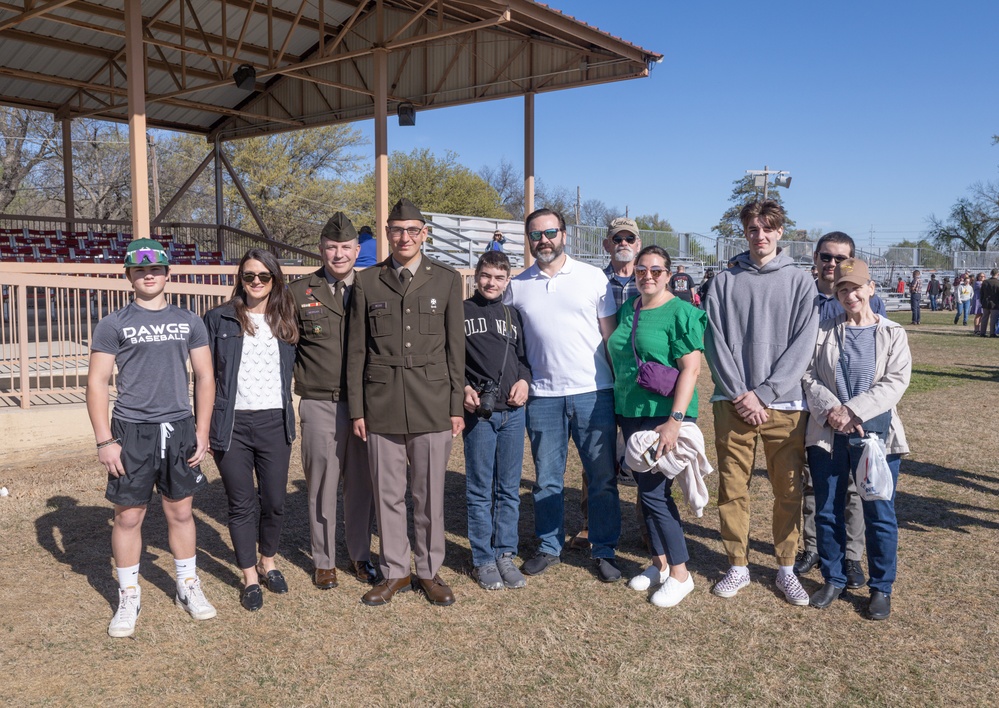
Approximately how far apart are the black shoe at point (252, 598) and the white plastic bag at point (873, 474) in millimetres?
3115

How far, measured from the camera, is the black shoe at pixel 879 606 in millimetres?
3973

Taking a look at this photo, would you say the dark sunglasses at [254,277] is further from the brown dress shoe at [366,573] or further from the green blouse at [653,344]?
the green blouse at [653,344]

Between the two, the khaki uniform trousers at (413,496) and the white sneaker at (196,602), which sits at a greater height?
the khaki uniform trousers at (413,496)

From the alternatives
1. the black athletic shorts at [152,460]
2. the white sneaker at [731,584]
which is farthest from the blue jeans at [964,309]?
the black athletic shorts at [152,460]

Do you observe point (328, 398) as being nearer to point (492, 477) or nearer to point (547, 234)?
point (492, 477)

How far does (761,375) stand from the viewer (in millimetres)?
4098

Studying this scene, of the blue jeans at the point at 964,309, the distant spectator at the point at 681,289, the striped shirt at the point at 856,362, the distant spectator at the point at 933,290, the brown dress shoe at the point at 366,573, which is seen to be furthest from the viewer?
the distant spectator at the point at 933,290

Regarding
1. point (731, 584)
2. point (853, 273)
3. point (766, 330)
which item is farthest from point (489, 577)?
point (853, 273)

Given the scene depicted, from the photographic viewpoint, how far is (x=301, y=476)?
6.82 metres

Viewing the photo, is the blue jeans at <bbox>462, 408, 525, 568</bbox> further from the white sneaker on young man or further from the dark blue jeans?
the white sneaker on young man

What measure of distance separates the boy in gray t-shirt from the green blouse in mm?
2125

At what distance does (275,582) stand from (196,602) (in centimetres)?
44

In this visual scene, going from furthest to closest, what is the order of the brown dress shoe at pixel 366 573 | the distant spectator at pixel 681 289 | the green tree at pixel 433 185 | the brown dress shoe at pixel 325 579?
the green tree at pixel 433 185
the distant spectator at pixel 681 289
the brown dress shoe at pixel 366 573
the brown dress shoe at pixel 325 579

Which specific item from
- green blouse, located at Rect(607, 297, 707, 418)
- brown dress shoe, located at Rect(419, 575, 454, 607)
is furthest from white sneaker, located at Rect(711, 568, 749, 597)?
brown dress shoe, located at Rect(419, 575, 454, 607)
